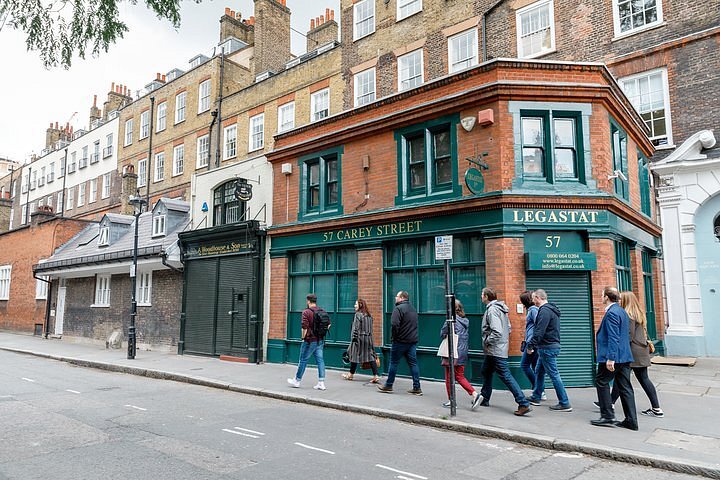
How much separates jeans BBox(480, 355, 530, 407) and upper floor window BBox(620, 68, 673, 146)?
10546 millimetres

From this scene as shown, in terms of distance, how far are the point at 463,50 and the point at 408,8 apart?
3626 mm

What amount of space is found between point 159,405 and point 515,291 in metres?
7.09

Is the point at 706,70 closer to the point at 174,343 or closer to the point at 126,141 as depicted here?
the point at 174,343

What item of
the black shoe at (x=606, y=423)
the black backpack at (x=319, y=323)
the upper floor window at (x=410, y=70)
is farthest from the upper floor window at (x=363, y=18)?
the black shoe at (x=606, y=423)

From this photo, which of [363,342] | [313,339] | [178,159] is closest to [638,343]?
[363,342]

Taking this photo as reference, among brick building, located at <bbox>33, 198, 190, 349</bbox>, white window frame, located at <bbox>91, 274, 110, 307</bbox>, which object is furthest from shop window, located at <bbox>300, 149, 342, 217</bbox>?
white window frame, located at <bbox>91, 274, 110, 307</bbox>

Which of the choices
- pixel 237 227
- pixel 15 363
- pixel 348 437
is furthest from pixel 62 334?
pixel 348 437

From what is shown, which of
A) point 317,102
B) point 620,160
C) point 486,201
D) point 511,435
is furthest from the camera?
point 317,102

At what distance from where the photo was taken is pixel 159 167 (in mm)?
34000

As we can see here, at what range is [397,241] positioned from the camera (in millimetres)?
12039

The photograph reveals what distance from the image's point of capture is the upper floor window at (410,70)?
20391 millimetres

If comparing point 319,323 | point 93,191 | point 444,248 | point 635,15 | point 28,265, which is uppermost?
point 93,191

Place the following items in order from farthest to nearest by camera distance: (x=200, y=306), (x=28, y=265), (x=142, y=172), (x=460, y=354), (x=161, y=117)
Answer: (x=142, y=172), (x=161, y=117), (x=28, y=265), (x=200, y=306), (x=460, y=354)

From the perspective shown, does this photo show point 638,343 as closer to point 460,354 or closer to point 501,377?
point 501,377
